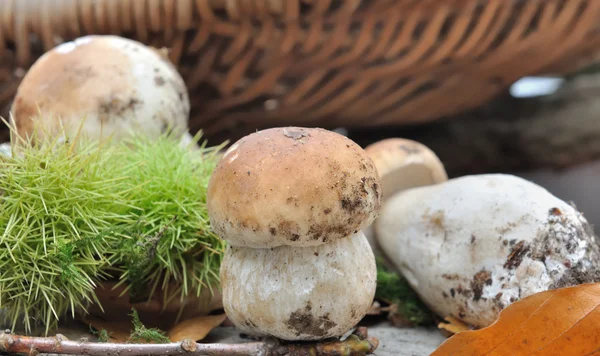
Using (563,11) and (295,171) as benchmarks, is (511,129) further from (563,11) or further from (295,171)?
(295,171)

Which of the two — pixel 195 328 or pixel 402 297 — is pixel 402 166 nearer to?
pixel 402 297

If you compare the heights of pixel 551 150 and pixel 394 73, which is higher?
pixel 394 73

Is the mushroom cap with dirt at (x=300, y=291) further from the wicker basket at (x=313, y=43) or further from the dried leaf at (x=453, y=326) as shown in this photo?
the wicker basket at (x=313, y=43)

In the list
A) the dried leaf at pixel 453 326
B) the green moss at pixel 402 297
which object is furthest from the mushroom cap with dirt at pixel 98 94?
the dried leaf at pixel 453 326

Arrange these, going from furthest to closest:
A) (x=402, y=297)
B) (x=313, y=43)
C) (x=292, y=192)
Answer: (x=313, y=43) → (x=402, y=297) → (x=292, y=192)

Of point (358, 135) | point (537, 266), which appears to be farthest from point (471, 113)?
point (537, 266)

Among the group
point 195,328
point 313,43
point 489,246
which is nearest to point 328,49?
point 313,43

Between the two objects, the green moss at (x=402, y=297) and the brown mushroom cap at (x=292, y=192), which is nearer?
the brown mushroom cap at (x=292, y=192)
